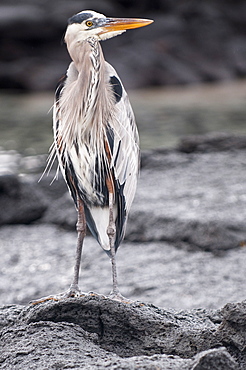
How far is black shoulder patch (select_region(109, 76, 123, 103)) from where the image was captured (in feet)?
8.22

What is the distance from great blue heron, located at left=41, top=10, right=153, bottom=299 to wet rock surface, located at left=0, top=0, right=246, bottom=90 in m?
12.4

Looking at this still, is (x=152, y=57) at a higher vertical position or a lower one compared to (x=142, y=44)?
lower

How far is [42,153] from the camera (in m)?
7.79

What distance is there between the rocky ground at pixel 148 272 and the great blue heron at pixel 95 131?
1.02 ft

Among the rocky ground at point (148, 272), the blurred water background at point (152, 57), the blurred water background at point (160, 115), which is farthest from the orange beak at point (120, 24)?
the blurred water background at point (152, 57)

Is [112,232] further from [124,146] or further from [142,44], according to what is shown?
[142,44]

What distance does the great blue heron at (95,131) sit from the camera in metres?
2.37

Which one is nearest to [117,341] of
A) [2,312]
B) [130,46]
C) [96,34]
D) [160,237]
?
[2,312]

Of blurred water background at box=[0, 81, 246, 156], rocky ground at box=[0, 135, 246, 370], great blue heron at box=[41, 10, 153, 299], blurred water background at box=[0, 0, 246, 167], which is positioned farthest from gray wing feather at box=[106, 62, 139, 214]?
blurred water background at box=[0, 0, 246, 167]

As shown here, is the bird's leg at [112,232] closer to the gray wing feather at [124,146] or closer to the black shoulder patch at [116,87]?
the gray wing feather at [124,146]

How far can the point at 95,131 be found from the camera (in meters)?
2.42

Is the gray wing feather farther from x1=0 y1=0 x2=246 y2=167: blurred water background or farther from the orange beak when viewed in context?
x1=0 y1=0 x2=246 y2=167: blurred water background

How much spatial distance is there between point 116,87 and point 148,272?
1652 millimetres

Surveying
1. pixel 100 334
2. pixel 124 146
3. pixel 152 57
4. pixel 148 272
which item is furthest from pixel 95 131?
pixel 152 57
